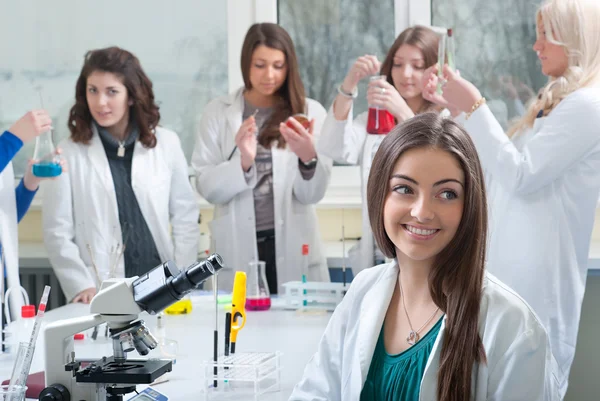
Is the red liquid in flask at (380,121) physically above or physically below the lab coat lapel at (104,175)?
above

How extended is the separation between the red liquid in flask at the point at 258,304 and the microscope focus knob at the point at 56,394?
4.11ft

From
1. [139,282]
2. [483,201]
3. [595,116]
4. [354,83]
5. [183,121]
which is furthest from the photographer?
[183,121]

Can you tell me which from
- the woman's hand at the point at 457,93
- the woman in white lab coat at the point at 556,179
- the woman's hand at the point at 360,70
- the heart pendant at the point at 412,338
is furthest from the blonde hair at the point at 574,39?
the heart pendant at the point at 412,338

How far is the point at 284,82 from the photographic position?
3.22 metres

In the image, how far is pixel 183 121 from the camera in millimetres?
4098

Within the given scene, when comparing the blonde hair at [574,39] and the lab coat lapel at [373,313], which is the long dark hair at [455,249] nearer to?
the lab coat lapel at [373,313]

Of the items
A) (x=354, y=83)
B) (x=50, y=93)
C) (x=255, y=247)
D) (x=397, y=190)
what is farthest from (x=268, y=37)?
(x=397, y=190)

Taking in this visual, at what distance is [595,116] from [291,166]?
53.0 inches

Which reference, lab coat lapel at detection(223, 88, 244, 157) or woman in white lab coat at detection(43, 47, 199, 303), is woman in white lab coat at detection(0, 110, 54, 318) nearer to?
woman in white lab coat at detection(43, 47, 199, 303)

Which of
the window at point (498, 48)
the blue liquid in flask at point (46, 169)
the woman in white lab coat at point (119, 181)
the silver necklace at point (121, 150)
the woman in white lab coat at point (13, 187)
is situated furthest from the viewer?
the window at point (498, 48)

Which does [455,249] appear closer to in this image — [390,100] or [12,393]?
[12,393]

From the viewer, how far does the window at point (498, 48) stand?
382 centimetres

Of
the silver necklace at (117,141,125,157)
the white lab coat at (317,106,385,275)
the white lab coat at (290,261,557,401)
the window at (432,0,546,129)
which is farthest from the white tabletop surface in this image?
the window at (432,0,546,129)

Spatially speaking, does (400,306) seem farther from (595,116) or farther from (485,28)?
(485,28)
